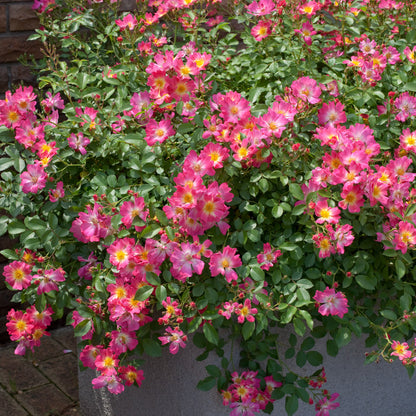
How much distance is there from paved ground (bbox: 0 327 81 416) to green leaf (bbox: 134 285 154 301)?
0.99m

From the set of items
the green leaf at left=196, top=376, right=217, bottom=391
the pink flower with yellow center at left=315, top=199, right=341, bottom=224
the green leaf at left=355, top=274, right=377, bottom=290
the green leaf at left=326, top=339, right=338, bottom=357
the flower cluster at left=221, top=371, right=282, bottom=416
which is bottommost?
the flower cluster at left=221, top=371, right=282, bottom=416

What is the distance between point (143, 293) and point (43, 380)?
119 cm

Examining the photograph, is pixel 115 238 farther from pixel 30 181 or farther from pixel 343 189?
pixel 343 189

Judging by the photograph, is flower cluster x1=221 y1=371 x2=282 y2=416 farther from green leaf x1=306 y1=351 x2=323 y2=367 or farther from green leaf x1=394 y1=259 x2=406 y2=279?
green leaf x1=394 y1=259 x2=406 y2=279

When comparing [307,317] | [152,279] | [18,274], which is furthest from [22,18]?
[307,317]

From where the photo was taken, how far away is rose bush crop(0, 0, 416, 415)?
156cm

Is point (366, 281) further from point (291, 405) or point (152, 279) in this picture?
point (152, 279)

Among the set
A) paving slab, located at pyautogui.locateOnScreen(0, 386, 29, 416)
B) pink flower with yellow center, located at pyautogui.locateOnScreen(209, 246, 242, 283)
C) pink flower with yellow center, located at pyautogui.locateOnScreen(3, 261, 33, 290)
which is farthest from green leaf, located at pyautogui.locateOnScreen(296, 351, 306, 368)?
paving slab, located at pyautogui.locateOnScreen(0, 386, 29, 416)

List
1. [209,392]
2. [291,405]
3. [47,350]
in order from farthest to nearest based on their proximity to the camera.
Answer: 1. [47,350]
2. [209,392]
3. [291,405]

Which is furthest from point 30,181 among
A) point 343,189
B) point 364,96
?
point 364,96

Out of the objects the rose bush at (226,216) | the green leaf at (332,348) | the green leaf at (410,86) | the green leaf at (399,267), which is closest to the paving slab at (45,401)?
the rose bush at (226,216)

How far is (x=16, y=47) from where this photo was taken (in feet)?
8.33

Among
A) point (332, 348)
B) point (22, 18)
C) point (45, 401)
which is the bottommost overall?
point (45, 401)

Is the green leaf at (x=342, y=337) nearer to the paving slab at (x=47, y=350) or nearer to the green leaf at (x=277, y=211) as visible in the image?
the green leaf at (x=277, y=211)
